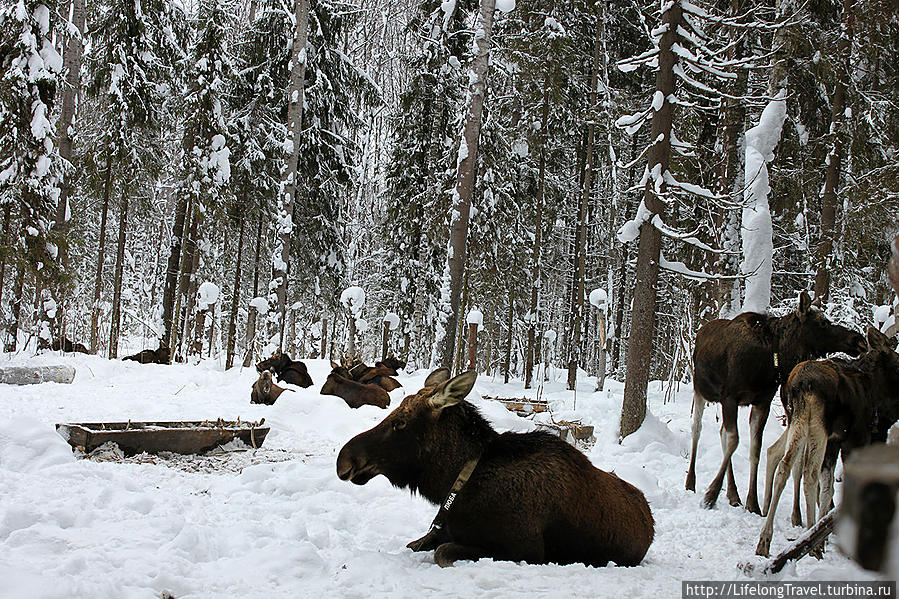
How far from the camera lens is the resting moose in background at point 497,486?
4.04m

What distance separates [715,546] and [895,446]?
5126 millimetres

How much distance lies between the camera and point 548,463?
4312 mm

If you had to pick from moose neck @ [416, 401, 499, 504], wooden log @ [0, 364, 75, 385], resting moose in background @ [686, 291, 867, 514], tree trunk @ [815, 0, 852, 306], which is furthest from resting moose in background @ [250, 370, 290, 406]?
tree trunk @ [815, 0, 852, 306]

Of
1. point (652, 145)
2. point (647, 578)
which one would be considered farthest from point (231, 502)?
point (652, 145)

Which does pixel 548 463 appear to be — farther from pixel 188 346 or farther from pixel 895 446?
pixel 188 346

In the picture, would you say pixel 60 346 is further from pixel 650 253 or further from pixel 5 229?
pixel 650 253

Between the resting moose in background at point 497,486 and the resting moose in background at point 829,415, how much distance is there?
1.40 metres

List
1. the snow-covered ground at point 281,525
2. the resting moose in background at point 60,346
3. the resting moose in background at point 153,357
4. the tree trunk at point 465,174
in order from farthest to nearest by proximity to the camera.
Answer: the resting moose in background at point 60,346
the resting moose in background at point 153,357
the tree trunk at point 465,174
the snow-covered ground at point 281,525

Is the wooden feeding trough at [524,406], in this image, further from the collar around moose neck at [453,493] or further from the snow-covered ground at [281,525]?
the collar around moose neck at [453,493]

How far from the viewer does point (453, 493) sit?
13.8 feet

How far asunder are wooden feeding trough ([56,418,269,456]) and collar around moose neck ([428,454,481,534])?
4.68 m

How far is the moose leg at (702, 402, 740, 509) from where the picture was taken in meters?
6.72

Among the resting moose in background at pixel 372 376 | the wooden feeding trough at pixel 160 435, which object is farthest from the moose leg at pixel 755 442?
the resting moose in background at pixel 372 376

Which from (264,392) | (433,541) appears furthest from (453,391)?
(264,392)
